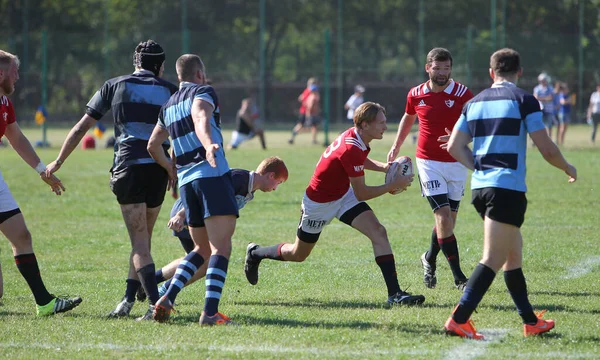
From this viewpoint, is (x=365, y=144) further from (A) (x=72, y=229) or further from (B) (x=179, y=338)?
(A) (x=72, y=229)

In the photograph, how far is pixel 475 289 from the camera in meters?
5.22

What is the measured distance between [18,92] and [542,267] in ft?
96.4

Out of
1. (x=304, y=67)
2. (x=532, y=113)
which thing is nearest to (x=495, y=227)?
(x=532, y=113)

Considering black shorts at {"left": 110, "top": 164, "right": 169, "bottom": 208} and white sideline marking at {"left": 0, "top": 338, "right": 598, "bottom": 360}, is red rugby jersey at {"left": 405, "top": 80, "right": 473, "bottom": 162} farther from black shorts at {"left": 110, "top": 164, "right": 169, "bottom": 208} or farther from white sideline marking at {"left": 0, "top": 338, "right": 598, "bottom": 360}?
black shorts at {"left": 110, "top": 164, "right": 169, "bottom": 208}

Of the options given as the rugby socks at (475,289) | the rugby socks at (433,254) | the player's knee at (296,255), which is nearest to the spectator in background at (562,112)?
the rugby socks at (433,254)

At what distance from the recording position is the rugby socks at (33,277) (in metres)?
6.21

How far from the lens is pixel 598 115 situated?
26641mm

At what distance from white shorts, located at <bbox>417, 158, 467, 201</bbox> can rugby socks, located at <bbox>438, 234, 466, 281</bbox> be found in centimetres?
42

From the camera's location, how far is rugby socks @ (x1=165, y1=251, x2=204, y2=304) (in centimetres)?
570

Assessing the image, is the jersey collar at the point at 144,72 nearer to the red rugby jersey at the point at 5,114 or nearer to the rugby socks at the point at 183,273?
the red rugby jersey at the point at 5,114

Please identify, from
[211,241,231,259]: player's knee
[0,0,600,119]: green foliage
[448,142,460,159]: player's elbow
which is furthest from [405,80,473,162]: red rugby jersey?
[0,0,600,119]: green foliage

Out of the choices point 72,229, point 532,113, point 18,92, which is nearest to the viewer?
point 532,113

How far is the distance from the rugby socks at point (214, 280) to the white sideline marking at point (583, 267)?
3475mm

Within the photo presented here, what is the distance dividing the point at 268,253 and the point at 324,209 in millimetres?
768
